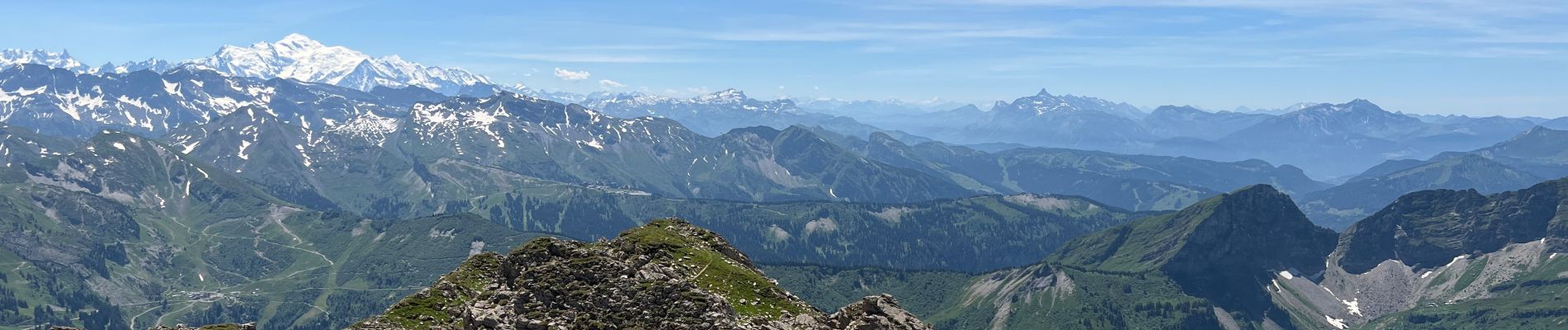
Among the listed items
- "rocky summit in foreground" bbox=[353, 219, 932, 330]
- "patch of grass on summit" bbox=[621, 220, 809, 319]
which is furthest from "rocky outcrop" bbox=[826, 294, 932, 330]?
"patch of grass on summit" bbox=[621, 220, 809, 319]

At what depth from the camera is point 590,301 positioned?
8550 centimetres

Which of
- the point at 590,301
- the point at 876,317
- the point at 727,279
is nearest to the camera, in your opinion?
the point at 876,317

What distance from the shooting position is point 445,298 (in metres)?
88.9

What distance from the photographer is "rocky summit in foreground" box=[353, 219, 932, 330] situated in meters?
83.3

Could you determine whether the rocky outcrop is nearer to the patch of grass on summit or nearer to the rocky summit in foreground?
the rocky summit in foreground

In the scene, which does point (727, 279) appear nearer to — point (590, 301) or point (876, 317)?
point (590, 301)

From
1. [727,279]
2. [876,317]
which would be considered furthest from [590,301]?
[876,317]

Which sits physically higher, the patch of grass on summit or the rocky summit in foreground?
the rocky summit in foreground

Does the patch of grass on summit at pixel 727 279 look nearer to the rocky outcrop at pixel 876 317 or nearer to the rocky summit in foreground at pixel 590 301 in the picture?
the rocky summit in foreground at pixel 590 301

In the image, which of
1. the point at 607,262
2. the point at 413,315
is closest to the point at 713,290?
the point at 607,262

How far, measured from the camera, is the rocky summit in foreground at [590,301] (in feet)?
273

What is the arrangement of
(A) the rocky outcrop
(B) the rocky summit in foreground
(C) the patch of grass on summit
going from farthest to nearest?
(C) the patch of grass on summit < (A) the rocky outcrop < (B) the rocky summit in foreground

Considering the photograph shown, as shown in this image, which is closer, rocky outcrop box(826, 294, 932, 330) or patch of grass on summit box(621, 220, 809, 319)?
rocky outcrop box(826, 294, 932, 330)

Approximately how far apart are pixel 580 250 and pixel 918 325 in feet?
92.4
